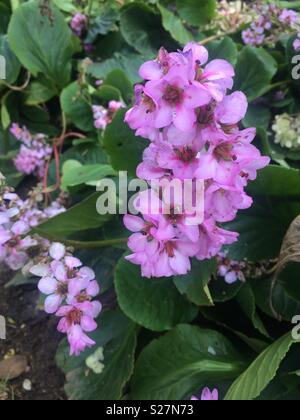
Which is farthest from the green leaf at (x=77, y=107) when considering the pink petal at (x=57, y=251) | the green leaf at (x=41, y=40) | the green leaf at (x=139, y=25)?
the pink petal at (x=57, y=251)

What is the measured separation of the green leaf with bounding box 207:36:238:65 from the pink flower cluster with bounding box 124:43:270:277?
0.61 m

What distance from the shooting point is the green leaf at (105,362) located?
3.60ft

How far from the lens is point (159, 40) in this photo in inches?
63.5

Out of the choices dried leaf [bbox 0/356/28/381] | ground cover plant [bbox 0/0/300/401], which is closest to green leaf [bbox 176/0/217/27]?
ground cover plant [bbox 0/0/300/401]

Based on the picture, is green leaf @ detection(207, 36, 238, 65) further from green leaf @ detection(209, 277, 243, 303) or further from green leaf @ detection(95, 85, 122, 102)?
green leaf @ detection(209, 277, 243, 303)

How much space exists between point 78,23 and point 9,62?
0.22 meters

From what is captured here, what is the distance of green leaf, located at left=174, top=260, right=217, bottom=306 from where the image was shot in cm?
87

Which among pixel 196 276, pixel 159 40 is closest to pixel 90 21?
pixel 159 40

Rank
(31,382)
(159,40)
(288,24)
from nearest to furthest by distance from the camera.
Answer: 1. (31,382)
2. (288,24)
3. (159,40)

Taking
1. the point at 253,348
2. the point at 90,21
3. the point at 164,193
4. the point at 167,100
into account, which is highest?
the point at 167,100

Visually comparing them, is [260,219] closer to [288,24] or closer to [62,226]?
[62,226]

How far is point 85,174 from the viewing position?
120 centimetres

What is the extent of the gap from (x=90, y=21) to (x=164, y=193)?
1.12m

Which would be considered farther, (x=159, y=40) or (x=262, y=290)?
(x=159, y=40)
